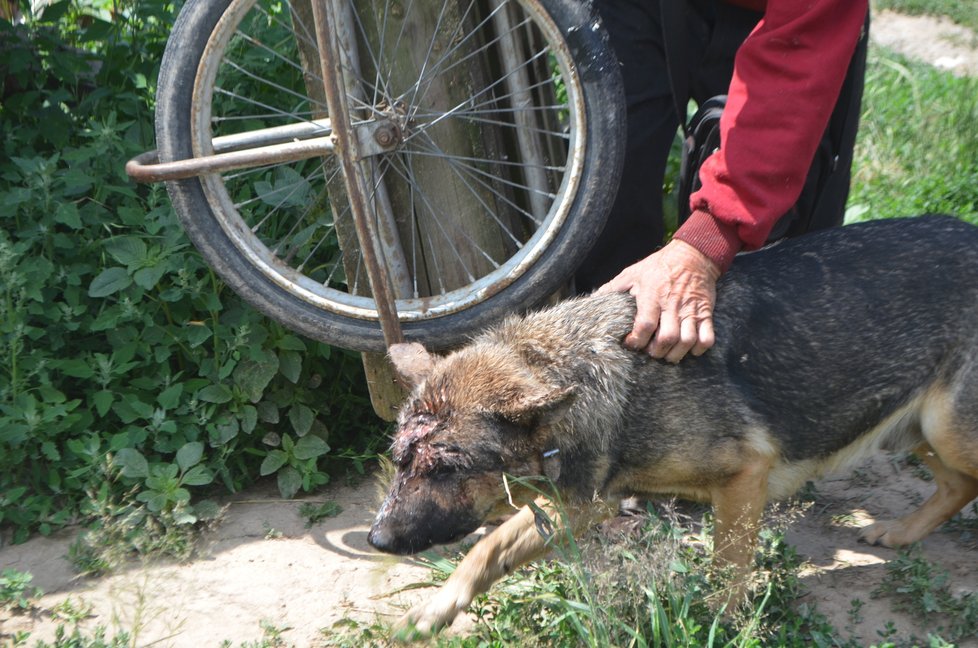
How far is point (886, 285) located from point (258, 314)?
2607mm

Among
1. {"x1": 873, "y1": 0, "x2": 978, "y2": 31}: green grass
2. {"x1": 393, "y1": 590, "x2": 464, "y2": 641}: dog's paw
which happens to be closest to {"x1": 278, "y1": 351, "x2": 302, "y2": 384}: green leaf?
{"x1": 393, "y1": 590, "x2": 464, "y2": 641}: dog's paw

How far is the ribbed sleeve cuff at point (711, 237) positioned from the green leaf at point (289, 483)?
1986 mm

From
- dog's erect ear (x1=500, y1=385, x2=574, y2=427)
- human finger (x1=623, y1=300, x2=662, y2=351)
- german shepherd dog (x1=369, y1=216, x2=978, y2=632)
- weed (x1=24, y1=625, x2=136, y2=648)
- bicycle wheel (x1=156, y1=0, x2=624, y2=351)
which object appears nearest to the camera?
dog's erect ear (x1=500, y1=385, x2=574, y2=427)

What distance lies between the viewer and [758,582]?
3457 mm

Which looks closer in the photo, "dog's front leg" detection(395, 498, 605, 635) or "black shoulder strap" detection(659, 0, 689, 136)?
"dog's front leg" detection(395, 498, 605, 635)

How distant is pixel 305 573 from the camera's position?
402 cm

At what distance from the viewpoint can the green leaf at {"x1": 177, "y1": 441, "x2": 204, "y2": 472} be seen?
4285mm

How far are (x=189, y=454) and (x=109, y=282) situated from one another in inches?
33.8

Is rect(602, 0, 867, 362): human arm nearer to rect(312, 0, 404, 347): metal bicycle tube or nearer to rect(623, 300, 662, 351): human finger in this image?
rect(623, 300, 662, 351): human finger

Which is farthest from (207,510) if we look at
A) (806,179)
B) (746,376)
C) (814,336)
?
(806,179)

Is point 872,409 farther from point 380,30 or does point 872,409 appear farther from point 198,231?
point 198,231

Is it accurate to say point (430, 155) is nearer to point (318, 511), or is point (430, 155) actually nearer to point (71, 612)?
point (318, 511)

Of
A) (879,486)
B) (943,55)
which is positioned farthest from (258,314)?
(943,55)

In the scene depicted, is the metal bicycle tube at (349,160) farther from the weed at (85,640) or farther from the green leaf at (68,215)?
the green leaf at (68,215)
